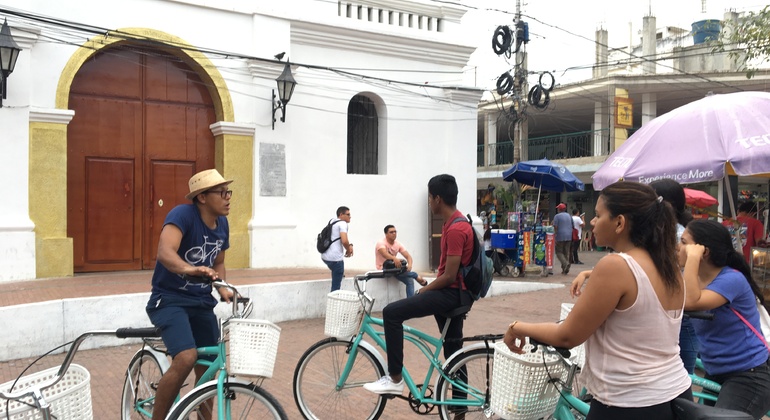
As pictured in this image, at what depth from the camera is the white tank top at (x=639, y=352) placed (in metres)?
2.34

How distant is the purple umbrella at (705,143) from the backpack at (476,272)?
2.50 metres

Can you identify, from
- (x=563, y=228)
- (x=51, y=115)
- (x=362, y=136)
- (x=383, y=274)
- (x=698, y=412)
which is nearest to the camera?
(x=698, y=412)

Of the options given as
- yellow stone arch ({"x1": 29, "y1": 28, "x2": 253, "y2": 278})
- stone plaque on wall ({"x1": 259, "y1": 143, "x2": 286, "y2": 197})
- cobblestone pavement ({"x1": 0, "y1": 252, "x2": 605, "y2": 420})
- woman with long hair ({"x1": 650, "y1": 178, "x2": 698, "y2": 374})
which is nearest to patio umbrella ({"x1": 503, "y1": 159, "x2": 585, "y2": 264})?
cobblestone pavement ({"x1": 0, "y1": 252, "x2": 605, "y2": 420})

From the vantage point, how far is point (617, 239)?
7.98ft

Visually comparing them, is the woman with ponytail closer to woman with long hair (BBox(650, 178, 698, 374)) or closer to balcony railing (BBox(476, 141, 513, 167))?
woman with long hair (BBox(650, 178, 698, 374))

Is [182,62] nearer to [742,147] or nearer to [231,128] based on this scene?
[231,128]

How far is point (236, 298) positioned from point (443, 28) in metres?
11.6

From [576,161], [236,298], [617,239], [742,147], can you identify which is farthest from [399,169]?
[576,161]

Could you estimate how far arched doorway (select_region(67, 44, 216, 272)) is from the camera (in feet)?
34.4

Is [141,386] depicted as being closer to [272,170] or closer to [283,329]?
[283,329]

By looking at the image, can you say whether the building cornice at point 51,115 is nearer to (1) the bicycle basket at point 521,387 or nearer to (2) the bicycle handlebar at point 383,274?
(2) the bicycle handlebar at point 383,274

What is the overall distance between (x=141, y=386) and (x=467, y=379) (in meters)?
2.11

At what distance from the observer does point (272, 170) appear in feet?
38.7

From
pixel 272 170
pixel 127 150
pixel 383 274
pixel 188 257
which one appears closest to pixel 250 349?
pixel 188 257
